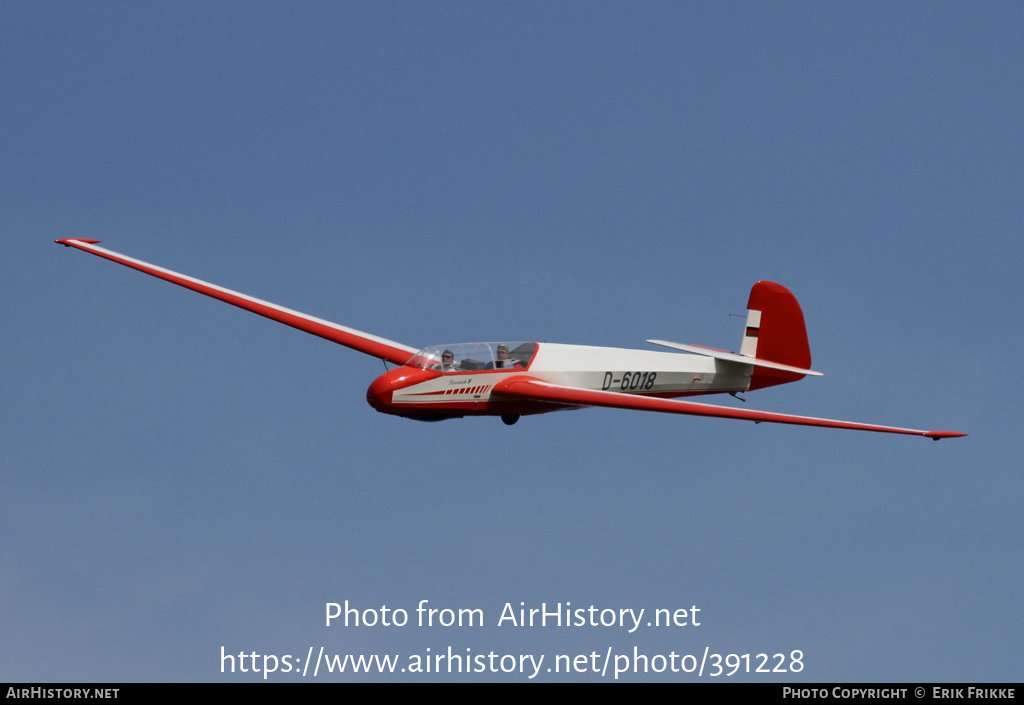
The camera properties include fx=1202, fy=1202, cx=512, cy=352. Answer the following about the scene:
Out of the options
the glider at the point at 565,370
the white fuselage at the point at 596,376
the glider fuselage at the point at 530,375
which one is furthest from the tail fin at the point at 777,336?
the glider fuselage at the point at 530,375

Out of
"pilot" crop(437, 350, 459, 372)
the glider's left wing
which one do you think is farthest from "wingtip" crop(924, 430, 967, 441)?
"pilot" crop(437, 350, 459, 372)

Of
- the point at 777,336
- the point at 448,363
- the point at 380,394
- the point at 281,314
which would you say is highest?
the point at 777,336

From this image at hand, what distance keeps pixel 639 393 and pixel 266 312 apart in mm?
9923

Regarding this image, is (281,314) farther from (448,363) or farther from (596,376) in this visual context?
(596,376)

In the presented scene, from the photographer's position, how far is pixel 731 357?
30.4 m

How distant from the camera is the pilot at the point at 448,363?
84.3ft

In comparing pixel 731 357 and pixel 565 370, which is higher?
pixel 731 357

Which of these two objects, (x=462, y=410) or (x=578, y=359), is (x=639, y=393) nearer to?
(x=578, y=359)

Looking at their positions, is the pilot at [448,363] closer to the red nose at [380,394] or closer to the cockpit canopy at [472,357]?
the cockpit canopy at [472,357]

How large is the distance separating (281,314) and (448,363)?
7074mm

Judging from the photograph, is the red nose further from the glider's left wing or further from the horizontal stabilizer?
the horizontal stabilizer

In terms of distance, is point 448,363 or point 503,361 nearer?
point 448,363

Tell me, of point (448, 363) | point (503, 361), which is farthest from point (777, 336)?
point (448, 363)

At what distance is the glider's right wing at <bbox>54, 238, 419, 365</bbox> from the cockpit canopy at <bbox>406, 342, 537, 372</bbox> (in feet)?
9.38
